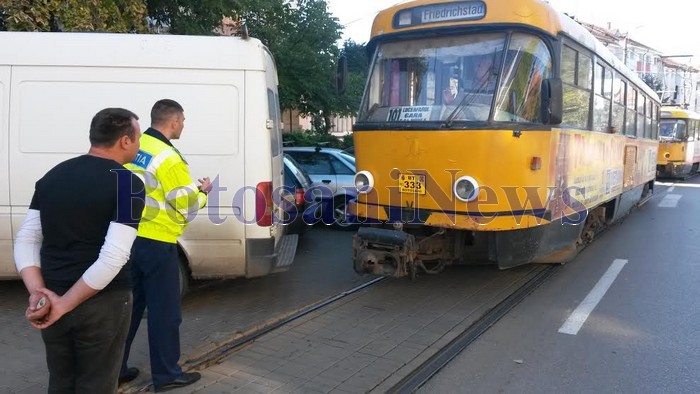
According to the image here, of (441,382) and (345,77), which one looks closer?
(441,382)

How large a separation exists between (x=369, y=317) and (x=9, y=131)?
3.93 meters

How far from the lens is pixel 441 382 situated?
4.41 metres

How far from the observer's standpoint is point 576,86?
7.16 m

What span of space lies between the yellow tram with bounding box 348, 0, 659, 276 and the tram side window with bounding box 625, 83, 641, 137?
13.0 ft

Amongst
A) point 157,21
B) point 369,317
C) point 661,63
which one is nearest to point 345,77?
point 369,317

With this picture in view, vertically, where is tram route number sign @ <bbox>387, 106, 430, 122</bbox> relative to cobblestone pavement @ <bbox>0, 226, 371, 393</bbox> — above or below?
above

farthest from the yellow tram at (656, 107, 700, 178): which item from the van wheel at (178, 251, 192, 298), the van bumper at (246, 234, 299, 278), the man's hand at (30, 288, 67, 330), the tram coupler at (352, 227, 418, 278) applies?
the man's hand at (30, 288, 67, 330)

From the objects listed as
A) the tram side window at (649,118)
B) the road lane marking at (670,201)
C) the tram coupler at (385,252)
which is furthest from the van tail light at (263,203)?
the road lane marking at (670,201)

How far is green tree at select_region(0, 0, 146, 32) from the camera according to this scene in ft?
26.3

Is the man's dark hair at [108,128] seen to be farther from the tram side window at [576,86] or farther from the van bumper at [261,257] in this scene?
the tram side window at [576,86]

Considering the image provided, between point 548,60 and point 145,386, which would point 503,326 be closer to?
point 548,60

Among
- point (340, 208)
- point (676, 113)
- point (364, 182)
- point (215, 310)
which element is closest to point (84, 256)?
point (215, 310)

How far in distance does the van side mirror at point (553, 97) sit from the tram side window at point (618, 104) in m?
3.94

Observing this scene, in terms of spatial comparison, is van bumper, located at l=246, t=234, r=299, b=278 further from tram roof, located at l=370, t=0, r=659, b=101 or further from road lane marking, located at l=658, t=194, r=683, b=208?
road lane marking, located at l=658, t=194, r=683, b=208
